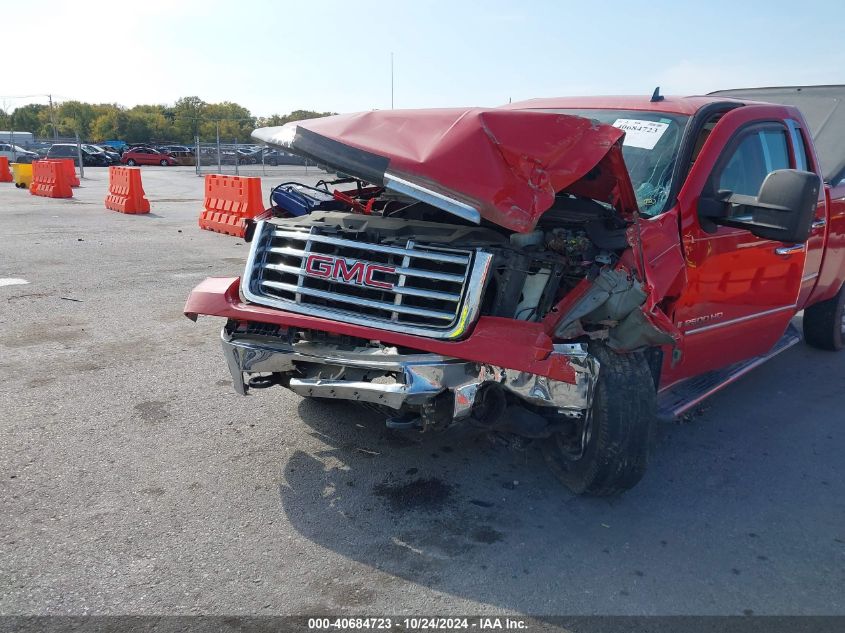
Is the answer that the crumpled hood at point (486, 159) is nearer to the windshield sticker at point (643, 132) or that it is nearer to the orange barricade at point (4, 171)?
the windshield sticker at point (643, 132)

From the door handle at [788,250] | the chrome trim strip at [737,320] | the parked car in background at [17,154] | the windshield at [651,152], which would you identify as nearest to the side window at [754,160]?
the windshield at [651,152]

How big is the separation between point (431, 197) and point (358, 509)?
1533 millimetres

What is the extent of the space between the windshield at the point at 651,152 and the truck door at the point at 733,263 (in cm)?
13

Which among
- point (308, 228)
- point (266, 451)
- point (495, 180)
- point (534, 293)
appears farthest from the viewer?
point (266, 451)

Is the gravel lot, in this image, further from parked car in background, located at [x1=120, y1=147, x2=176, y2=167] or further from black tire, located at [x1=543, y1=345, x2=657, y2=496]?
parked car in background, located at [x1=120, y1=147, x2=176, y2=167]

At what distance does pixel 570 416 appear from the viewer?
10.2 ft

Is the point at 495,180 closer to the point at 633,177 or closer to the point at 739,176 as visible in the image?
the point at 633,177

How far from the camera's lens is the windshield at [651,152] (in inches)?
149

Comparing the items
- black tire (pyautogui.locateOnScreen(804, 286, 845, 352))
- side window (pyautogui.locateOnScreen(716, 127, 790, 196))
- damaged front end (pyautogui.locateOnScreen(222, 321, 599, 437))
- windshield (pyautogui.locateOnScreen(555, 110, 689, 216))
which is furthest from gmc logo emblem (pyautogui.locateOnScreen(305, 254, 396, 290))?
black tire (pyautogui.locateOnScreen(804, 286, 845, 352))

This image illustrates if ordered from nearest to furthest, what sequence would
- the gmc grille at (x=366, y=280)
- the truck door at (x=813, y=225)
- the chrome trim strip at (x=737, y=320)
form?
the gmc grille at (x=366, y=280) → the chrome trim strip at (x=737, y=320) → the truck door at (x=813, y=225)

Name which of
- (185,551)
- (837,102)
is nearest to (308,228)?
(185,551)

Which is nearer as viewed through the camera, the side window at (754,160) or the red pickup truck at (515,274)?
the red pickup truck at (515,274)

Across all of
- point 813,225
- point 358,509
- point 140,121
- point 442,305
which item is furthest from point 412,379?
point 140,121

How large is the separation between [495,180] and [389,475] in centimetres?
169
